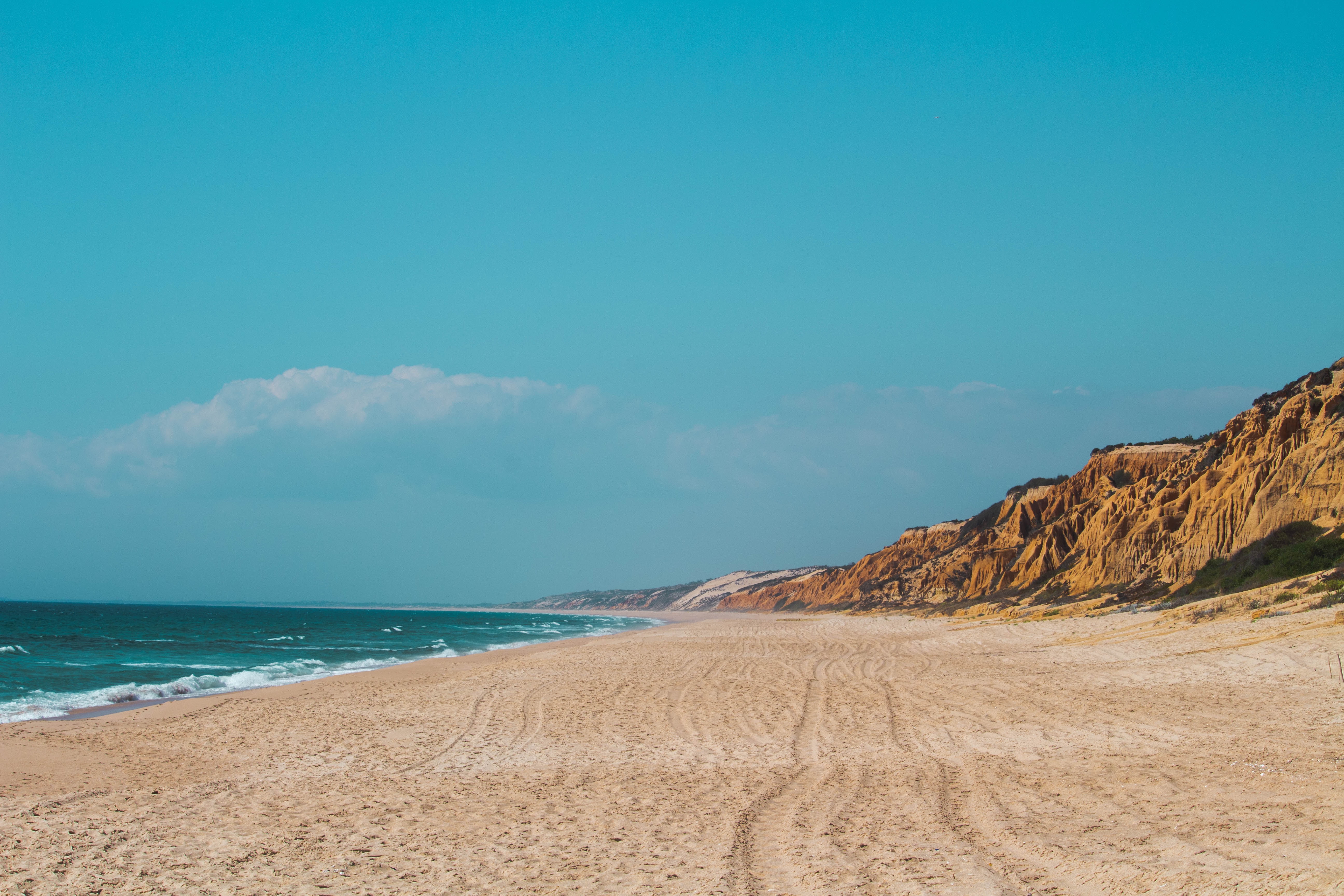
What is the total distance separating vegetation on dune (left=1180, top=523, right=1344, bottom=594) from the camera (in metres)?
24.4

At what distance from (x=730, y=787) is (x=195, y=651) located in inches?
1459

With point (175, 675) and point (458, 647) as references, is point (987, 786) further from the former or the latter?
point (458, 647)

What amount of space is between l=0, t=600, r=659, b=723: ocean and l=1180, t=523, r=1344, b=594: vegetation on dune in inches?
1116

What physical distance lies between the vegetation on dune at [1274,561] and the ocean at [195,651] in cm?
2835

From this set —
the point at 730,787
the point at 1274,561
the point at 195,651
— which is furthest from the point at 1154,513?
the point at 195,651

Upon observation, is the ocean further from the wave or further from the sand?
the sand

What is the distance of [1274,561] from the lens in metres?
26.0

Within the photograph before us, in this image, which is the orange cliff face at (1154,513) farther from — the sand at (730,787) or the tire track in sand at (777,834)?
the tire track in sand at (777,834)

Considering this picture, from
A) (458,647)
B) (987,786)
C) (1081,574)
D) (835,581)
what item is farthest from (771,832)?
(835,581)

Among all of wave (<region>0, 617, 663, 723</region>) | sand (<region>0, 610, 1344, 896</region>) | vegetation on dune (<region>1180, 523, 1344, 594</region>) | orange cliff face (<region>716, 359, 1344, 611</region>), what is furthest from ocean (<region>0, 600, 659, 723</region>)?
vegetation on dune (<region>1180, 523, 1344, 594</region>)

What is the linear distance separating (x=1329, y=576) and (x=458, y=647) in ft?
110

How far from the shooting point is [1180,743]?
9.81m

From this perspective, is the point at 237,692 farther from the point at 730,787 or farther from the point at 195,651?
the point at 195,651

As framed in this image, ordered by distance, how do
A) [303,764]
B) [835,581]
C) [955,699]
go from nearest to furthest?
1. [303,764]
2. [955,699]
3. [835,581]
